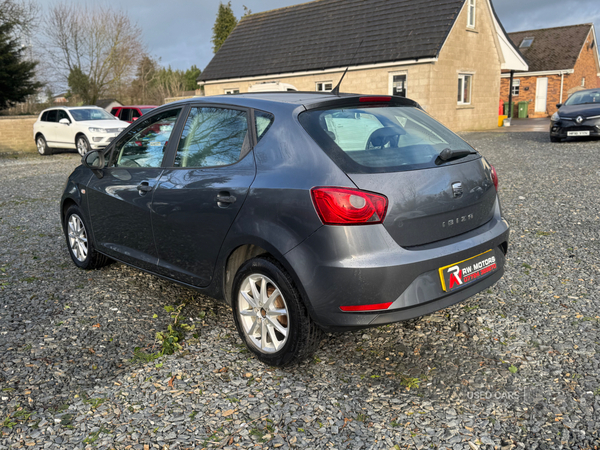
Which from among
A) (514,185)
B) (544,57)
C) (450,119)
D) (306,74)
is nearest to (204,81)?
(306,74)

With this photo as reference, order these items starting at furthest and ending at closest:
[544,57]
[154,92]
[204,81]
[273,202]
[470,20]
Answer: [154,92] → [544,57] → [204,81] → [470,20] → [273,202]

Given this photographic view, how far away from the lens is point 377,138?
3234 millimetres

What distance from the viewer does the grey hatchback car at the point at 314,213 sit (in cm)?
284

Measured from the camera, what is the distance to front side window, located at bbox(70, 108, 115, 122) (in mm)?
18656

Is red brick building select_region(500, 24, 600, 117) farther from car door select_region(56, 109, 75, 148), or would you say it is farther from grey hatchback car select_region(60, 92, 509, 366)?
grey hatchback car select_region(60, 92, 509, 366)

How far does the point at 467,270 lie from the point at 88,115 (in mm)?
18404

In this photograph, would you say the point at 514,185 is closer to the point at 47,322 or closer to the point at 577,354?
the point at 577,354

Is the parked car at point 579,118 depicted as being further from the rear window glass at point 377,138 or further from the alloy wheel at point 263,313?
the alloy wheel at point 263,313

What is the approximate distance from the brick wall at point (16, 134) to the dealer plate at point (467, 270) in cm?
2461

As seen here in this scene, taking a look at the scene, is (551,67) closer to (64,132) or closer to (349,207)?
(64,132)

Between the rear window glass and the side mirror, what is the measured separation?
2.38m

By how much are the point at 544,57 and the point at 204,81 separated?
26342 millimetres

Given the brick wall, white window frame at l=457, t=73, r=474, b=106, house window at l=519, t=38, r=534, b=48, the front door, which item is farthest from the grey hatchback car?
house window at l=519, t=38, r=534, b=48

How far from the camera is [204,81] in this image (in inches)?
1157
